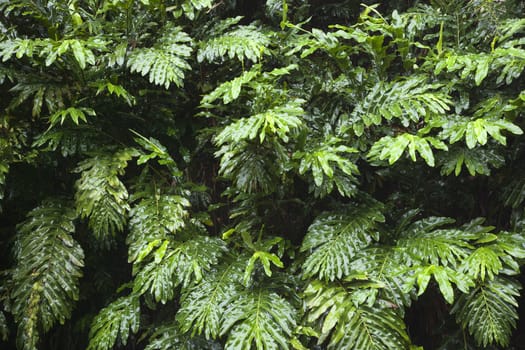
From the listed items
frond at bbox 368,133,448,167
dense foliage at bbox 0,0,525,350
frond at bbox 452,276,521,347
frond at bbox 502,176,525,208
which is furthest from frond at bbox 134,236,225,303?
frond at bbox 502,176,525,208

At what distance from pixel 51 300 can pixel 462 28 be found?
2517mm

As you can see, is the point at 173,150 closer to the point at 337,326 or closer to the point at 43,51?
the point at 43,51

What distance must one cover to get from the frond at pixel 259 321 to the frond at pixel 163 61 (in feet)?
3.55

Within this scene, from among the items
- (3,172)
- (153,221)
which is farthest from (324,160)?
(3,172)

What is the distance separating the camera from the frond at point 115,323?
197 centimetres

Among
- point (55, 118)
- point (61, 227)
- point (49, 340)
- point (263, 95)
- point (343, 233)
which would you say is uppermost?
point (263, 95)

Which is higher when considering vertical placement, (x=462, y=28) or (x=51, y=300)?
(x=462, y=28)

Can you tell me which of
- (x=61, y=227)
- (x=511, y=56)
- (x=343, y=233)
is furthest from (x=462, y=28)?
(x=61, y=227)

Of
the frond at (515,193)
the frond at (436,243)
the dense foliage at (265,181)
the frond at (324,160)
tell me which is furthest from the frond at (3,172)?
the frond at (515,193)

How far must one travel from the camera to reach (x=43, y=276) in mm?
2037

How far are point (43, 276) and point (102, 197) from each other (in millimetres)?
474

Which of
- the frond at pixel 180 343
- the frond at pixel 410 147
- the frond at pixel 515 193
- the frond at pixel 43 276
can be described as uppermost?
the frond at pixel 410 147

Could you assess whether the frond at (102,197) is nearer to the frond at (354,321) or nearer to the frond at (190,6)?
the frond at (190,6)

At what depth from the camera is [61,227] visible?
2.16 m
